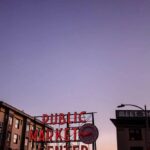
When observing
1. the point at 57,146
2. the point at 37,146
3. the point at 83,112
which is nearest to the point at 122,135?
the point at 83,112

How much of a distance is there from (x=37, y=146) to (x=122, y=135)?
27.9m

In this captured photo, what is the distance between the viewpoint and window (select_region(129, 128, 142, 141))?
4738 cm

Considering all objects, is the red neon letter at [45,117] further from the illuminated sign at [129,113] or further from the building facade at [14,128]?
the illuminated sign at [129,113]

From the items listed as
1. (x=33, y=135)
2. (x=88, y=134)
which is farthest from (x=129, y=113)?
(x=88, y=134)

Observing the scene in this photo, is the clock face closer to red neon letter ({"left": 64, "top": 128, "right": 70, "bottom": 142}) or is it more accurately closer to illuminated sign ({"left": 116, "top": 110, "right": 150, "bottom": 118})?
red neon letter ({"left": 64, "top": 128, "right": 70, "bottom": 142})

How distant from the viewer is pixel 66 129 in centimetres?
4572

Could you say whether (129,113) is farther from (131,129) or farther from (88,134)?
(88,134)

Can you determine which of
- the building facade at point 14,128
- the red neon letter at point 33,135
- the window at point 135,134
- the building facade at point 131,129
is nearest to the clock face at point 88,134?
the building facade at point 14,128

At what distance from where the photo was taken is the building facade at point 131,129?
46.7m

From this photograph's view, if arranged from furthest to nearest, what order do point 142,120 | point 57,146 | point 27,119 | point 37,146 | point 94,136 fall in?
point 37,146 < point 27,119 < point 142,120 < point 57,146 < point 94,136

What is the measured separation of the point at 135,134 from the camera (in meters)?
47.8

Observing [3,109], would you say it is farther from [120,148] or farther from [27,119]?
[120,148]

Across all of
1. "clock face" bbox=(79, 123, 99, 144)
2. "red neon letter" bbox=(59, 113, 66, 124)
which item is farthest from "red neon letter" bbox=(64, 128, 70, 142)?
"clock face" bbox=(79, 123, 99, 144)

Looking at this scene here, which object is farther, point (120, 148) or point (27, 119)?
point (27, 119)
